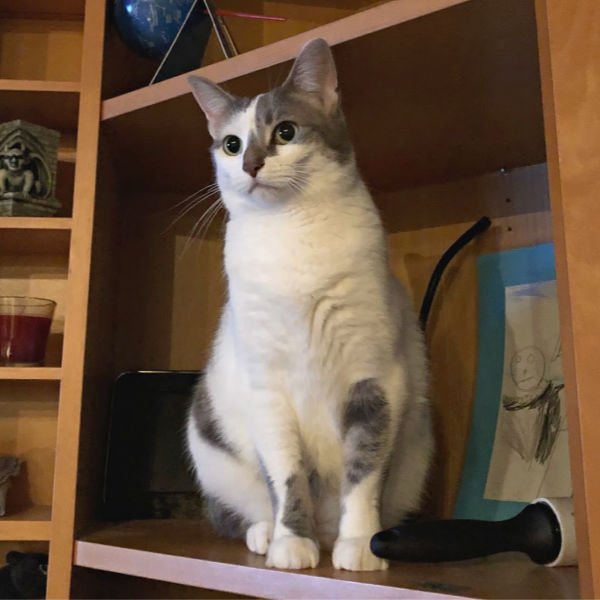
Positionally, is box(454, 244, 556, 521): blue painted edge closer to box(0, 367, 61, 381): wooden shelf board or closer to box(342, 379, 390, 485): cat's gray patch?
box(342, 379, 390, 485): cat's gray patch

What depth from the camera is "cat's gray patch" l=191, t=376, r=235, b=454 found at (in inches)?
39.9

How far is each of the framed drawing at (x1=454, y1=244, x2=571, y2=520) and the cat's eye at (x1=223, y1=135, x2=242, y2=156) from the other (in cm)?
52

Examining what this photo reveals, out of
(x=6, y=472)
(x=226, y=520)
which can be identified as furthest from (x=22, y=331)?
(x=226, y=520)

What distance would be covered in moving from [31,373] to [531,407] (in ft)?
2.63

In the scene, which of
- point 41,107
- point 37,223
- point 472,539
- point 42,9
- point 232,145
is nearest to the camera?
point 472,539

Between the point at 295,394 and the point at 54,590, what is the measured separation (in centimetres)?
44

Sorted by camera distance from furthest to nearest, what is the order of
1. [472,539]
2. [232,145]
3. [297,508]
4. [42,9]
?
[42,9] < [232,145] < [297,508] < [472,539]

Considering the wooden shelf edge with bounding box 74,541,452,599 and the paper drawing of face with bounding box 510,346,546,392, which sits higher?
the paper drawing of face with bounding box 510,346,546,392

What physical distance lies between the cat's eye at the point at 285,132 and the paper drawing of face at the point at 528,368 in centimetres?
54

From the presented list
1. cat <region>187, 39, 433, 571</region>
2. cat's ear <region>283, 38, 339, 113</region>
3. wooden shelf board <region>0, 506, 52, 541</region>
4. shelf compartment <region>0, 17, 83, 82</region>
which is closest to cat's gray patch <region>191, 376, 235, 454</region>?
cat <region>187, 39, 433, 571</region>

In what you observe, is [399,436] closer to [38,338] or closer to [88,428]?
[88,428]

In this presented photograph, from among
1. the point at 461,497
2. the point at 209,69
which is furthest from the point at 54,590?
the point at 209,69

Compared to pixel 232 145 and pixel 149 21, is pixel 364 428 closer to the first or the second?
pixel 232 145

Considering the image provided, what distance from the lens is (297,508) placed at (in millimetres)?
834
